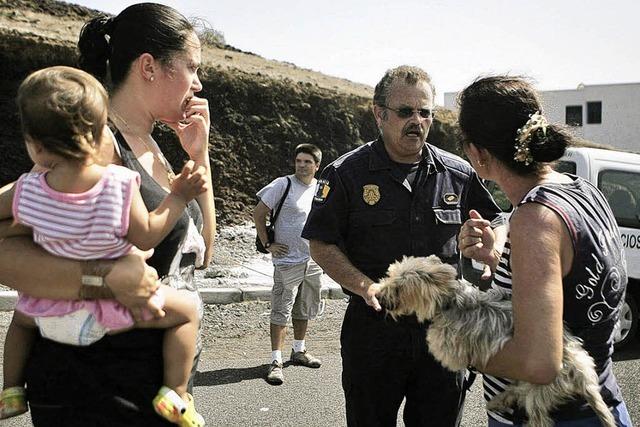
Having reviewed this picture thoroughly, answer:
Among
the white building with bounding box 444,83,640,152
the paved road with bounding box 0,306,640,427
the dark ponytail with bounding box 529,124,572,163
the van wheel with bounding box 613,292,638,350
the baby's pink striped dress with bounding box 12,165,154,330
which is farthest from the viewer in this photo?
the white building with bounding box 444,83,640,152

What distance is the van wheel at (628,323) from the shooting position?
7.37 metres

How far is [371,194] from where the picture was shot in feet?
11.0

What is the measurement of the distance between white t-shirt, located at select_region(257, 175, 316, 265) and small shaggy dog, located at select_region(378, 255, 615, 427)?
450cm

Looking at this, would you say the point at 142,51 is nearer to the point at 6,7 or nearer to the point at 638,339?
the point at 638,339

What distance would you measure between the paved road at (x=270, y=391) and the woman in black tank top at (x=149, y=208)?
319 centimetres

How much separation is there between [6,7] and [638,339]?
57.5 ft

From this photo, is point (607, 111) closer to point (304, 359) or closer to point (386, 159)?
point (304, 359)

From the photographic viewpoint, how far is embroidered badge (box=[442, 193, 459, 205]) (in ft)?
11.2

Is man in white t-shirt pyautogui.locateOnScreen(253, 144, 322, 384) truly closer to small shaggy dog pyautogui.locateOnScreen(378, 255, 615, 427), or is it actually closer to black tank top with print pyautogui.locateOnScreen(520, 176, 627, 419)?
small shaggy dog pyautogui.locateOnScreen(378, 255, 615, 427)

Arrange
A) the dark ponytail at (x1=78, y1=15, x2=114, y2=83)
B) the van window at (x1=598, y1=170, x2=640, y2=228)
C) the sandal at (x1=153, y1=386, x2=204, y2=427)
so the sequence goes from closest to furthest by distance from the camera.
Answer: the sandal at (x1=153, y1=386, x2=204, y2=427) < the dark ponytail at (x1=78, y1=15, x2=114, y2=83) < the van window at (x1=598, y1=170, x2=640, y2=228)

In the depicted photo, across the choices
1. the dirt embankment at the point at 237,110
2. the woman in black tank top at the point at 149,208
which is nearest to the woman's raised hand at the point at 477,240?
the woman in black tank top at the point at 149,208

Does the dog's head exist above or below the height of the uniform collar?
below

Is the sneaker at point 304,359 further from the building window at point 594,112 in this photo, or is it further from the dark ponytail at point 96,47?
the building window at point 594,112

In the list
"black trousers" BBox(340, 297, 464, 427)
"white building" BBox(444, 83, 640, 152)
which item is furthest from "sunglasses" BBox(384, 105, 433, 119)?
"white building" BBox(444, 83, 640, 152)
